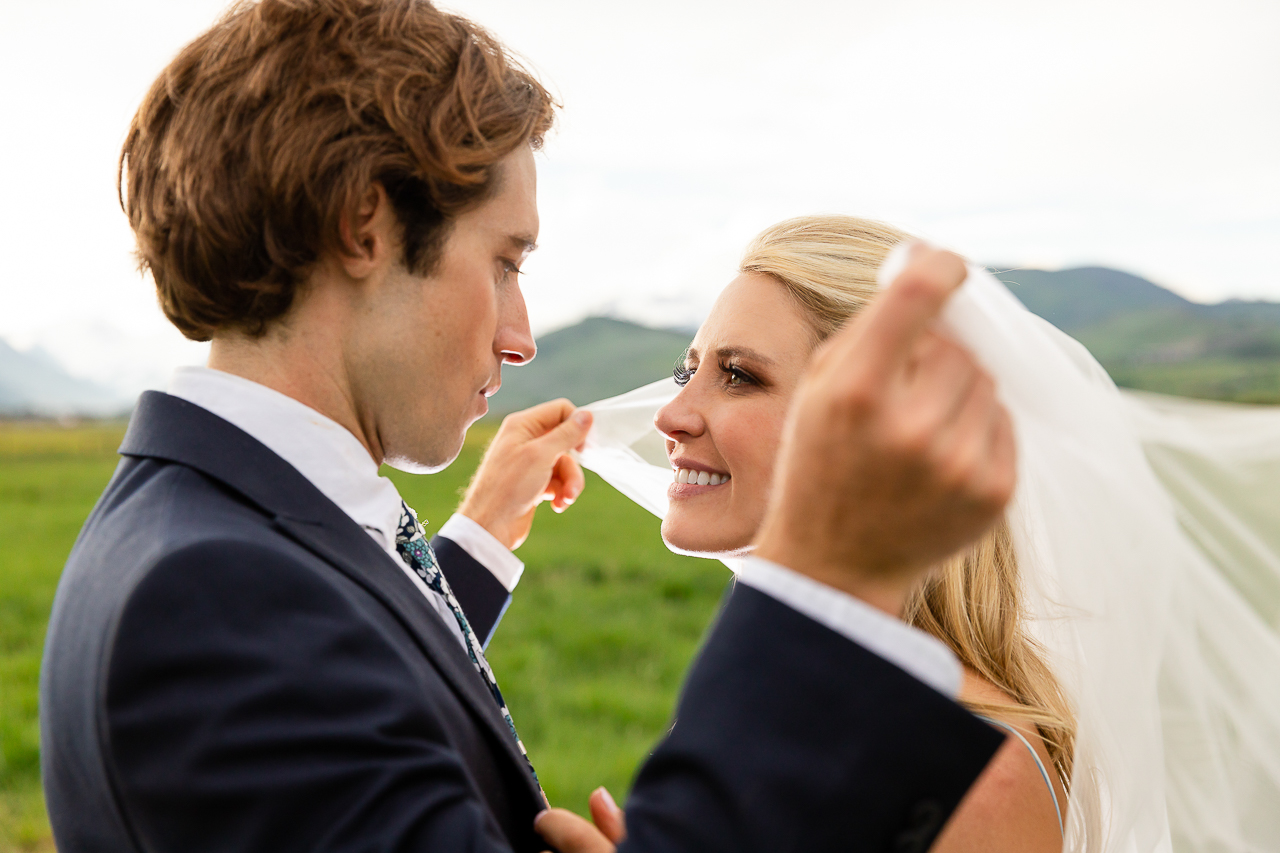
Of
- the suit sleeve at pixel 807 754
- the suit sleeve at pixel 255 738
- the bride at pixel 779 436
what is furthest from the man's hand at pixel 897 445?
the bride at pixel 779 436

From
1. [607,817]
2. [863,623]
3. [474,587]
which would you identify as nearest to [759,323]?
[474,587]

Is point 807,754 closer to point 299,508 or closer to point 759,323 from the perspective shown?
point 299,508

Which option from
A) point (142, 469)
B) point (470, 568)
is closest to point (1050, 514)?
point (470, 568)

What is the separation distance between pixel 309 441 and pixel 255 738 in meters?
0.72

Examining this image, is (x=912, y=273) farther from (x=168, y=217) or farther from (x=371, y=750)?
(x=168, y=217)

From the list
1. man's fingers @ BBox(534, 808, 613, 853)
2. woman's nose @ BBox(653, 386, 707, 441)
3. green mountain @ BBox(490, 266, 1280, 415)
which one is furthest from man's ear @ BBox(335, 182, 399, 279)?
green mountain @ BBox(490, 266, 1280, 415)

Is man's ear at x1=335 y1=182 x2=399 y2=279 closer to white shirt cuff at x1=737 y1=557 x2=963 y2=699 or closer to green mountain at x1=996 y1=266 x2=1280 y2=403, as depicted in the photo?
white shirt cuff at x1=737 y1=557 x2=963 y2=699

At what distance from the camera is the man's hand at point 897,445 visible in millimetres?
947

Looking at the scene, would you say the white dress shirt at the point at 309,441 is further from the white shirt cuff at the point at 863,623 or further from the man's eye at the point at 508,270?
the white shirt cuff at the point at 863,623

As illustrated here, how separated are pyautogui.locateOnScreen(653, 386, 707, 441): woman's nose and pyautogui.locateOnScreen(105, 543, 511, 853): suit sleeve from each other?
1917 millimetres

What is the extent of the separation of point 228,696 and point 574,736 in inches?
223

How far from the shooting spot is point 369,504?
6.35ft

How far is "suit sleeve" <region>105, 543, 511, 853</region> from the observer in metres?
1.24

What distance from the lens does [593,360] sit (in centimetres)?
16050
